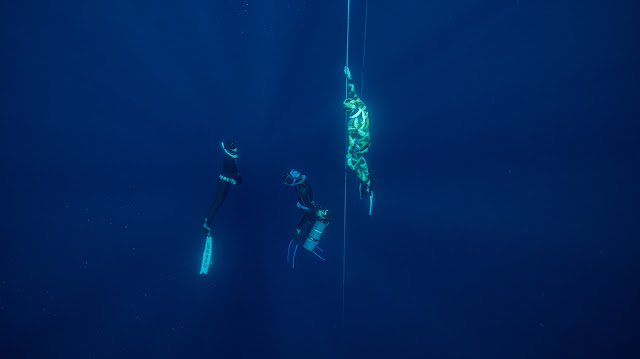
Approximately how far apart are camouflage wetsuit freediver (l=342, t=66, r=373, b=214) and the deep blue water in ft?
1.91

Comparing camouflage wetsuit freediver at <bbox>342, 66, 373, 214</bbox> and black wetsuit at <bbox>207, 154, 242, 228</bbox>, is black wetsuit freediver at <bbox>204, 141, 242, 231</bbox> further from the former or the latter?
camouflage wetsuit freediver at <bbox>342, 66, 373, 214</bbox>

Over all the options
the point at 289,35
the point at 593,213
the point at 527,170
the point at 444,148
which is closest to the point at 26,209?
the point at 289,35

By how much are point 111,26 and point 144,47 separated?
564 mm

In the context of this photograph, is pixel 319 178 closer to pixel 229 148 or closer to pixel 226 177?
pixel 226 177

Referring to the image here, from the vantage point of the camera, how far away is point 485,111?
3639mm

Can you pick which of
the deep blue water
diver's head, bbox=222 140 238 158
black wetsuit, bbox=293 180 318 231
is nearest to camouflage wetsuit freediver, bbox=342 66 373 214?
the deep blue water

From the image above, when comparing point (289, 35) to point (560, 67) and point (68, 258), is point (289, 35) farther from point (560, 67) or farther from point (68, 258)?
point (68, 258)

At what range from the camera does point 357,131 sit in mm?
4492

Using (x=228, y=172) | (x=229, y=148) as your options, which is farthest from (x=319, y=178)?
(x=229, y=148)

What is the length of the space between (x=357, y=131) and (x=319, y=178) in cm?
254

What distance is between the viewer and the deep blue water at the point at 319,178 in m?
3.08

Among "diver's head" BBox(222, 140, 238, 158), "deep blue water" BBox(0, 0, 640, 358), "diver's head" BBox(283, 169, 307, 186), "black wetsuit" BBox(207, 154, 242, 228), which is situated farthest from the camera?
"black wetsuit" BBox(207, 154, 242, 228)

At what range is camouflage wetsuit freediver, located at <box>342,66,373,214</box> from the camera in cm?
434

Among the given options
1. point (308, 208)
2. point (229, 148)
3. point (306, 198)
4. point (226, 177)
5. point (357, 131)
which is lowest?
point (308, 208)
